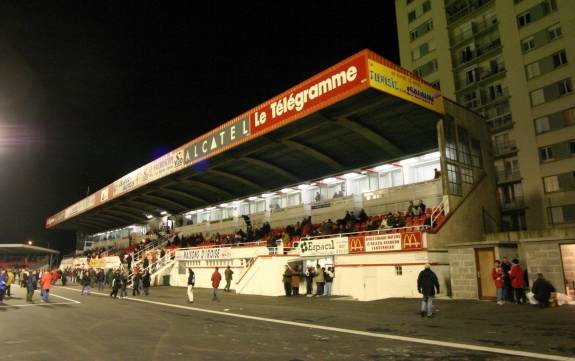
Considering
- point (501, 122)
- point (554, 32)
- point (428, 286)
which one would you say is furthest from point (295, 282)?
point (554, 32)

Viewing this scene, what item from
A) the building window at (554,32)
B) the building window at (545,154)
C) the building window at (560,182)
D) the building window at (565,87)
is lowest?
the building window at (560,182)

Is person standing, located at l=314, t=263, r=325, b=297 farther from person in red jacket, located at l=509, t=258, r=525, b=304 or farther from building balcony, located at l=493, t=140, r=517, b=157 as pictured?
building balcony, located at l=493, t=140, r=517, b=157

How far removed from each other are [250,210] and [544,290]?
28.5 metres

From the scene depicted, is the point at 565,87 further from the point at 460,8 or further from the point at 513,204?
the point at 460,8

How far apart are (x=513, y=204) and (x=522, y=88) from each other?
1020 centimetres

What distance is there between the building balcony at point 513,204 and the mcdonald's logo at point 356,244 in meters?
21.2

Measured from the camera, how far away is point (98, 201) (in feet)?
167

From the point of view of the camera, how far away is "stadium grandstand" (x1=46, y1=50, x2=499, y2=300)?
20172 millimetres

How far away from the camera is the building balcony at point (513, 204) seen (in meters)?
35.2

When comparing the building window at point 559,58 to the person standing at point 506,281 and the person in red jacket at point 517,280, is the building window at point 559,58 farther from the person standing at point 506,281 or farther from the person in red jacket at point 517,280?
the person in red jacket at point 517,280

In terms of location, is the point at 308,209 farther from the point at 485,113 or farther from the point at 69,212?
the point at 69,212

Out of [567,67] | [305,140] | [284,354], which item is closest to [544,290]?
[284,354]

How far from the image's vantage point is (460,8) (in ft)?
141

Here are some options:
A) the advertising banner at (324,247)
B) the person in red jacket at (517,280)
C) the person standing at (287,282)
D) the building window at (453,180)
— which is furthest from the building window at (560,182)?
the person standing at (287,282)
